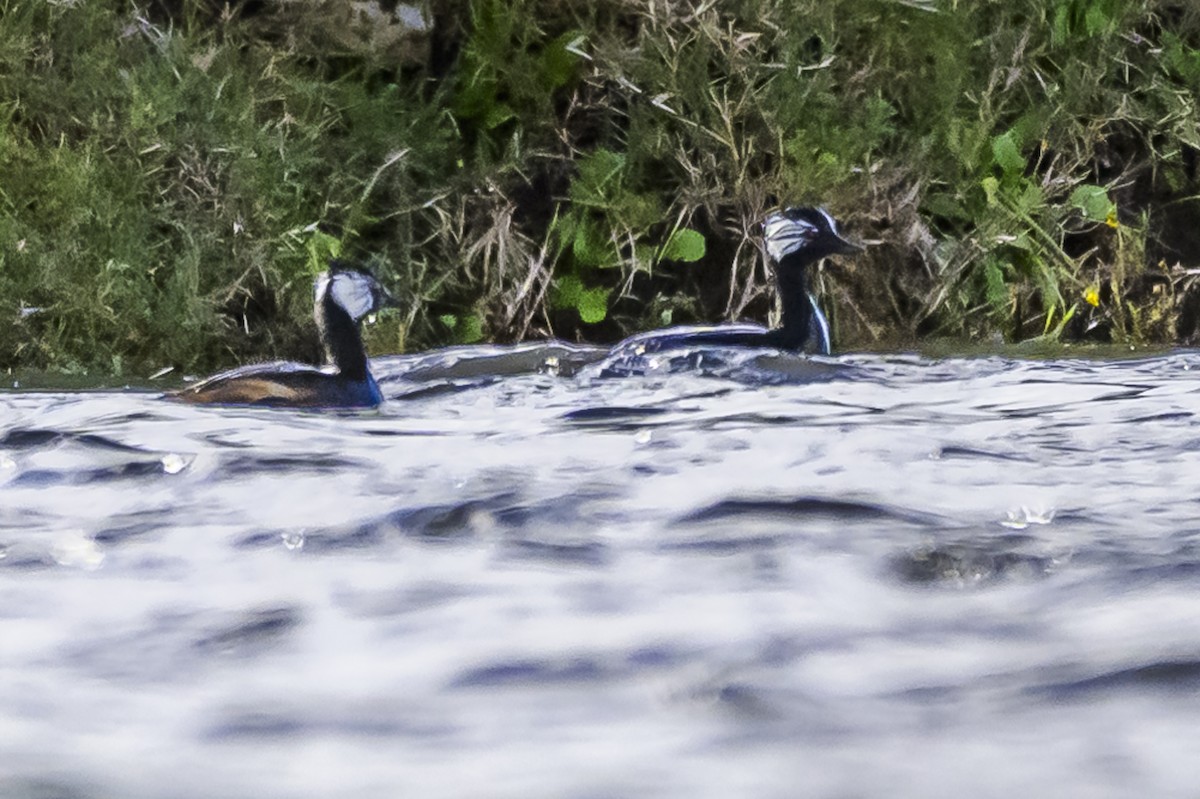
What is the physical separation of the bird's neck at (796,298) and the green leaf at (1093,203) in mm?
1437

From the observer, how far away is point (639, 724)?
2.27 metres

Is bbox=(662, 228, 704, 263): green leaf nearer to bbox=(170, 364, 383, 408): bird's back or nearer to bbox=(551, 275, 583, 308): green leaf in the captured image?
bbox=(551, 275, 583, 308): green leaf

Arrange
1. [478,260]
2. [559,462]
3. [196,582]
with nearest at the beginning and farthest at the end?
[196,582] → [559,462] → [478,260]

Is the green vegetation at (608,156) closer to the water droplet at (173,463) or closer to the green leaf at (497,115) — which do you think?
the green leaf at (497,115)

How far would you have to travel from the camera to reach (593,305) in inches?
291

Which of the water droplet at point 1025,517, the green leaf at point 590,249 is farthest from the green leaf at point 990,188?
the water droplet at point 1025,517

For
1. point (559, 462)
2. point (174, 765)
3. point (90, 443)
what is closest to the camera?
point (174, 765)

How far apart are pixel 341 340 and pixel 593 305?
5.98ft

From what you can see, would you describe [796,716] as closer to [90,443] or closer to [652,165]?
[90,443]

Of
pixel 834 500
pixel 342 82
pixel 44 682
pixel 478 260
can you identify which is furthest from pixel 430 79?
pixel 44 682

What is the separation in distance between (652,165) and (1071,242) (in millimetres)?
1819

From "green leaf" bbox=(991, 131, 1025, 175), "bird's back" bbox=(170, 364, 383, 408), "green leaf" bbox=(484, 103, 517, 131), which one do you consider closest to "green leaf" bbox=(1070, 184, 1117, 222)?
"green leaf" bbox=(991, 131, 1025, 175)

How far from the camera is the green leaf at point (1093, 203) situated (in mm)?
7570

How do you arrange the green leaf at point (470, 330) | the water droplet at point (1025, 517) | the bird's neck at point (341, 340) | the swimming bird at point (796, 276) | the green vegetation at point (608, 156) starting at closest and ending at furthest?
the water droplet at point (1025, 517) < the bird's neck at point (341, 340) < the swimming bird at point (796, 276) < the green vegetation at point (608, 156) < the green leaf at point (470, 330)
